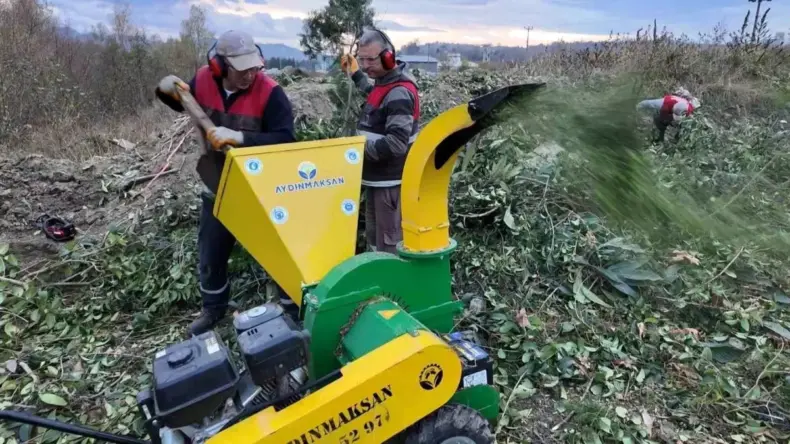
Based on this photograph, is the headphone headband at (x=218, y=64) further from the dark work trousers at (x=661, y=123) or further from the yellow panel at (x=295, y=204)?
the dark work trousers at (x=661, y=123)

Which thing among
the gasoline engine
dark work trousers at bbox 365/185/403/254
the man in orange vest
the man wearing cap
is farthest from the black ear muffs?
the gasoline engine

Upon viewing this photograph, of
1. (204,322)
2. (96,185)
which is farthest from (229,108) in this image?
(96,185)

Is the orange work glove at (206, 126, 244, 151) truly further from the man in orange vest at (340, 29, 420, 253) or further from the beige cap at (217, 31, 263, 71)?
the man in orange vest at (340, 29, 420, 253)

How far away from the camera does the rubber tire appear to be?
2.11m

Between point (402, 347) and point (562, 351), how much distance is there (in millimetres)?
1614

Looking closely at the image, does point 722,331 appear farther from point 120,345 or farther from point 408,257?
point 120,345

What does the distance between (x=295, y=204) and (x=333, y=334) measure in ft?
2.27

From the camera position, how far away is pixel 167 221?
4562 mm

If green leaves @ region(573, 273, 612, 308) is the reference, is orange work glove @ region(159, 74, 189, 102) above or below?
above

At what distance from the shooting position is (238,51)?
9.67 feet

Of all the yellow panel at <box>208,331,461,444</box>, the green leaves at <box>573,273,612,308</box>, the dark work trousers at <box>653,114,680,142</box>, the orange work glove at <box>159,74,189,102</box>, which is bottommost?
the green leaves at <box>573,273,612,308</box>

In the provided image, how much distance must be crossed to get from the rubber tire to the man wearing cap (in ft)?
4.56

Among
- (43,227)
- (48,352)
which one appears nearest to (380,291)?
(48,352)

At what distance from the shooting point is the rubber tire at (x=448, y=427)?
2107 millimetres
